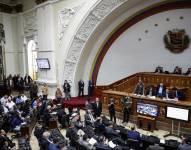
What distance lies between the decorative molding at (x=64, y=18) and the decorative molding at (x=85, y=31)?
982mm

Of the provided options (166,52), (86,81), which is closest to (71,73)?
(86,81)

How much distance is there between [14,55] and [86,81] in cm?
771

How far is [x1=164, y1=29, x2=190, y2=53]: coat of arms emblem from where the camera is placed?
13945mm

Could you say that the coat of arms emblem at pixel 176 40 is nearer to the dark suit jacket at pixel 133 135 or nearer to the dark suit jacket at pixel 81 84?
the dark suit jacket at pixel 81 84

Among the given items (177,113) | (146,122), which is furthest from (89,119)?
(177,113)

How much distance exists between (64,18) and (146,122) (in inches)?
344

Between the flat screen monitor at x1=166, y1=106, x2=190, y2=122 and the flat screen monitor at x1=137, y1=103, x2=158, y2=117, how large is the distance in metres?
0.60

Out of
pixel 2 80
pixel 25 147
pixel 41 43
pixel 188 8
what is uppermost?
pixel 188 8

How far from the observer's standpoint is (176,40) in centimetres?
1423

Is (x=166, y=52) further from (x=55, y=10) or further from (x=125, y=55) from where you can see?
(x=55, y=10)

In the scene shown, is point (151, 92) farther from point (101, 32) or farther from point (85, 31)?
point (85, 31)

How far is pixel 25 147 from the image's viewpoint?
731cm

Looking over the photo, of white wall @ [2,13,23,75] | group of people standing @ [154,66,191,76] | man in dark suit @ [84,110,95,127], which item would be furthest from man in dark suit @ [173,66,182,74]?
white wall @ [2,13,23,75]

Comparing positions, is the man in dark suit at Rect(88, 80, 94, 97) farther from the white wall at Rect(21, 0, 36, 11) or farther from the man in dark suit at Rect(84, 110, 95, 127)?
the white wall at Rect(21, 0, 36, 11)
